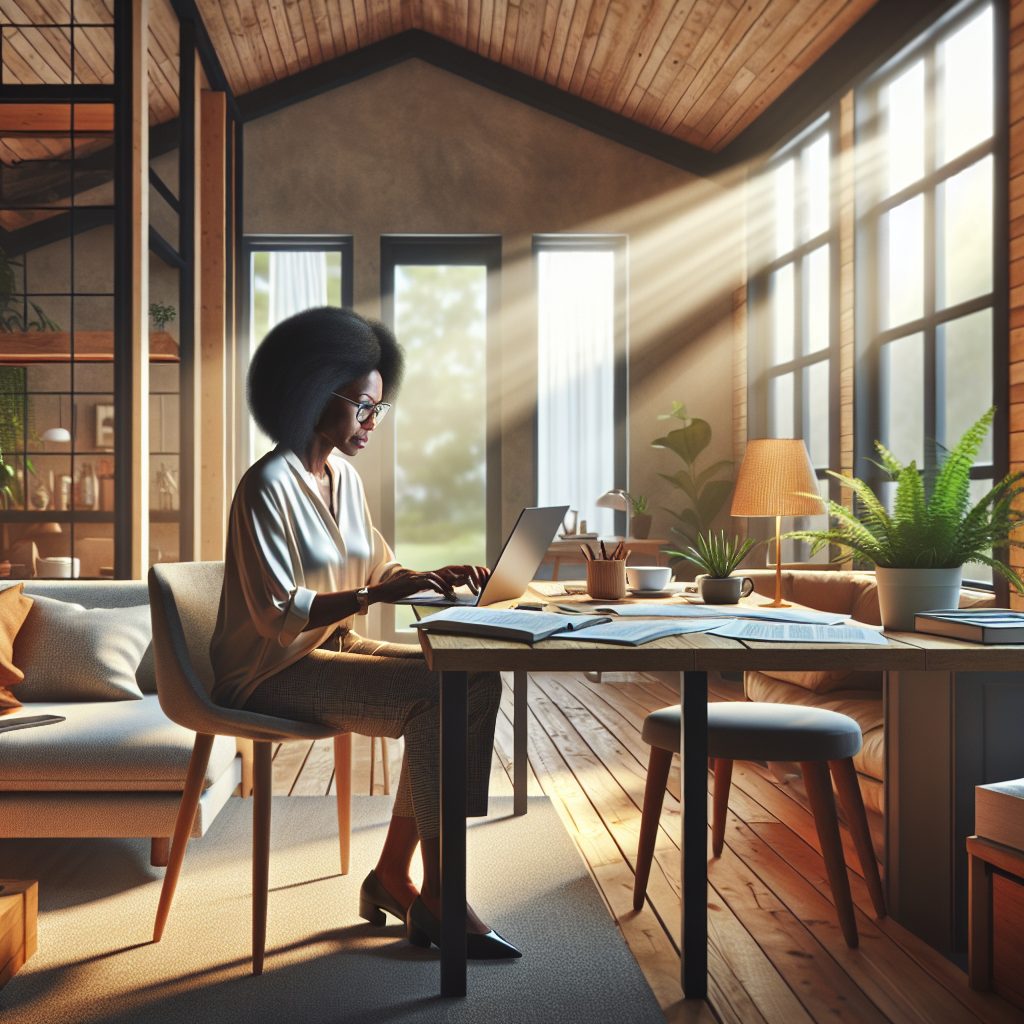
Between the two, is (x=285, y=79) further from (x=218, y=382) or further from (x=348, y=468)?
(x=348, y=468)

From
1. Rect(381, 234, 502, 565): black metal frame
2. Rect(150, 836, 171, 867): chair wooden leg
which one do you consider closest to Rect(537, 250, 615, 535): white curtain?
Rect(381, 234, 502, 565): black metal frame

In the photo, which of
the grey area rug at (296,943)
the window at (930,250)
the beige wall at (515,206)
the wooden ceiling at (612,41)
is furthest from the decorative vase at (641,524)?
the grey area rug at (296,943)

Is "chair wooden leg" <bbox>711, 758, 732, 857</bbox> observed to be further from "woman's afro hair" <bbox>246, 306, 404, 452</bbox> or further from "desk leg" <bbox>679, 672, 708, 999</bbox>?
"woman's afro hair" <bbox>246, 306, 404, 452</bbox>

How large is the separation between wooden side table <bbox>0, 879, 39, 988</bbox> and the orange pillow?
867mm

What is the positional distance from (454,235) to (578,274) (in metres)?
0.91

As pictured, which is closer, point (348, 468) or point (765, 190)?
point (348, 468)

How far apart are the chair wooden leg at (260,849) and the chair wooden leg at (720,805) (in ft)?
3.81

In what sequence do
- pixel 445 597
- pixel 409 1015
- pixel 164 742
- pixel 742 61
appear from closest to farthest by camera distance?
pixel 409 1015
pixel 445 597
pixel 164 742
pixel 742 61

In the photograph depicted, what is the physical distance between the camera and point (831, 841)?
79.1 inches

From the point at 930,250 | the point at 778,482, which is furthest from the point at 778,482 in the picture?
the point at 930,250

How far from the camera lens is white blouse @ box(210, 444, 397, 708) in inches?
76.1

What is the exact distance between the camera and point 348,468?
2482mm

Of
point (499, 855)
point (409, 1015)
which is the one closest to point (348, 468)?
point (499, 855)

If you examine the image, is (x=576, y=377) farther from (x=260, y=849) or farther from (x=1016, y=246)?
(x=260, y=849)
